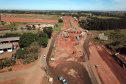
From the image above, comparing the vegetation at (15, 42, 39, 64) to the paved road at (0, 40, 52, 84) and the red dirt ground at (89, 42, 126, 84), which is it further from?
the red dirt ground at (89, 42, 126, 84)

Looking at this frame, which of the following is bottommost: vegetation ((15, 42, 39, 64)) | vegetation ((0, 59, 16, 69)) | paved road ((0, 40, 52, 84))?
paved road ((0, 40, 52, 84))

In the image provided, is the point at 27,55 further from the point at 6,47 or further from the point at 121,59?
the point at 121,59

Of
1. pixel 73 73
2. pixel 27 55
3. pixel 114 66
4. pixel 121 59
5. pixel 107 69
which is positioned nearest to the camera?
pixel 73 73

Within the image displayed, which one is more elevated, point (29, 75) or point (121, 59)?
point (121, 59)

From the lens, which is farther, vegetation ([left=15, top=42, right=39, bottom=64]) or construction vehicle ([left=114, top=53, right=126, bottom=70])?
→ vegetation ([left=15, top=42, right=39, bottom=64])

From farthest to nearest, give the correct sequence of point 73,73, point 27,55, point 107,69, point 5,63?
point 27,55 < point 107,69 < point 5,63 < point 73,73

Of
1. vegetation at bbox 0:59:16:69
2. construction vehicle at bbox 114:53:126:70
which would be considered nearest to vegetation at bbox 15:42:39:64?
vegetation at bbox 0:59:16:69

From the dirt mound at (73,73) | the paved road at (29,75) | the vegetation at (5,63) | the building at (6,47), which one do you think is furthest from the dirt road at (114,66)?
the building at (6,47)

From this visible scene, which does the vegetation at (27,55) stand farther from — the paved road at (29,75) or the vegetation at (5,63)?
the paved road at (29,75)

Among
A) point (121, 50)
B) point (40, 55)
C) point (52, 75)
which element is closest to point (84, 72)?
point (52, 75)

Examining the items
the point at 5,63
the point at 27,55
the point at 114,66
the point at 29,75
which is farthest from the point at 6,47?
the point at 114,66

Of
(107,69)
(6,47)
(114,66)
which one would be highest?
(6,47)

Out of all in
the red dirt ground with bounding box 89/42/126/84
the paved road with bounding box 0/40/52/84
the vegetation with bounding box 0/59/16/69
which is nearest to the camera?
the paved road with bounding box 0/40/52/84
